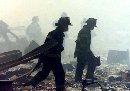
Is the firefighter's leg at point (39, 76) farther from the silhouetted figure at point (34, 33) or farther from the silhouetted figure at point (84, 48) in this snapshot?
the silhouetted figure at point (34, 33)

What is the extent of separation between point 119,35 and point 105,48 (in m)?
7.89

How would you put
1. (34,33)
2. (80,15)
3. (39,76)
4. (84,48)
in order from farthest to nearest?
1. (80,15)
2. (34,33)
3. (84,48)
4. (39,76)

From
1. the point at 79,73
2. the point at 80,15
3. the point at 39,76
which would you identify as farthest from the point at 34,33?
the point at 80,15

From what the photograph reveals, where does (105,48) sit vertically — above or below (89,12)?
below

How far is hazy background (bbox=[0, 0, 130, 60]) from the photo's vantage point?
38.7 m

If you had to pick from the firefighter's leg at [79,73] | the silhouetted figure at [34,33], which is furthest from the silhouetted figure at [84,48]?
the silhouetted figure at [34,33]

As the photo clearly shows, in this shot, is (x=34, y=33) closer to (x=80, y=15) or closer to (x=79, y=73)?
(x=79, y=73)

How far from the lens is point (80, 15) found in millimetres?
55281

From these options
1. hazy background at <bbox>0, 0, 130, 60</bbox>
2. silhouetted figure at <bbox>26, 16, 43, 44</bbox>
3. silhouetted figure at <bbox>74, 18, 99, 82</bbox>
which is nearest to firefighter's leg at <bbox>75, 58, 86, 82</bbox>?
silhouetted figure at <bbox>74, 18, 99, 82</bbox>

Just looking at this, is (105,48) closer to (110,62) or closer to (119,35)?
(119,35)

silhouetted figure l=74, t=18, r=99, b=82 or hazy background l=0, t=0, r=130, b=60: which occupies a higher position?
hazy background l=0, t=0, r=130, b=60

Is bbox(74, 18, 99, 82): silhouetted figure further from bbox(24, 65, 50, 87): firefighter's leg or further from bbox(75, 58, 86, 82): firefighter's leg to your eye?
bbox(24, 65, 50, 87): firefighter's leg

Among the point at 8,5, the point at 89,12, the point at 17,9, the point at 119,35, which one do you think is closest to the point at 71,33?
the point at 119,35

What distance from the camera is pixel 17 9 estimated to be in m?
61.6
